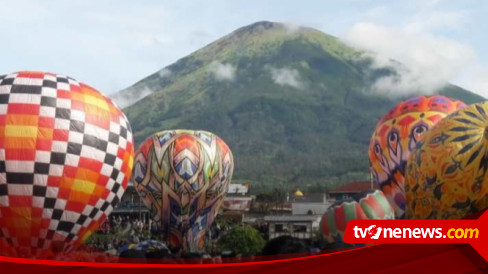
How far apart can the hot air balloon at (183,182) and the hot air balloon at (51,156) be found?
13.5 meters

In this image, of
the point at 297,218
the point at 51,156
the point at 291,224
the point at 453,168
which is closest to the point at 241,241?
the point at 291,224

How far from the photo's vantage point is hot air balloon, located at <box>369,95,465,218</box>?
77.2 feet

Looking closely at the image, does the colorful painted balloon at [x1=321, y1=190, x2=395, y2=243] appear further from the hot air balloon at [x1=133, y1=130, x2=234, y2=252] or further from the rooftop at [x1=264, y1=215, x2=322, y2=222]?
the rooftop at [x1=264, y1=215, x2=322, y2=222]

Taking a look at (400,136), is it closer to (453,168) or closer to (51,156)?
(51,156)

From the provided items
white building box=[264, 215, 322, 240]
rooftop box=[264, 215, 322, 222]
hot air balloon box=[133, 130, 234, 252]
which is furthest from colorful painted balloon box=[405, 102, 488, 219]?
rooftop box=[264, 215, 322, 222]

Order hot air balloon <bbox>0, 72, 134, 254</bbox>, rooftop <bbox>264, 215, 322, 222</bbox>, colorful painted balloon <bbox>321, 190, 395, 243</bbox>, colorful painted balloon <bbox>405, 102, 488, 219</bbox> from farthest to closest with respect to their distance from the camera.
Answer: rooftop <bbox>264, 215, 322, 222</bbox> → colorful painted balloon <bbox>321, 190, 395, 243</bbox> → hot air balloon <bbox>0, 72, 134, 254</bbox> → colorful painted balloon <bbox>405, 102, 488, 219</bbox>

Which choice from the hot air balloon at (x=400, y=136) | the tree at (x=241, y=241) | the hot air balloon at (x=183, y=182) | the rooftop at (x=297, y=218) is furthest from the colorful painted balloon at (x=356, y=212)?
the rooftop at (x=297, y=218)

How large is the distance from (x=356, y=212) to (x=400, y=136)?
2843 millimetres

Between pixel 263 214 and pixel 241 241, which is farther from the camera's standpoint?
pixel 263 214

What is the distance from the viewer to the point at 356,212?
985 inches

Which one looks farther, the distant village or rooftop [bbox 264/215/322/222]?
rooftop [bbox 264/215/322/222]

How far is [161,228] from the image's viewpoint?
30.9m

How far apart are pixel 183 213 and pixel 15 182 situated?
1543 cm

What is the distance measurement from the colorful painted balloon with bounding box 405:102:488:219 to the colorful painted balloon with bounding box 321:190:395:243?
39.2ft
